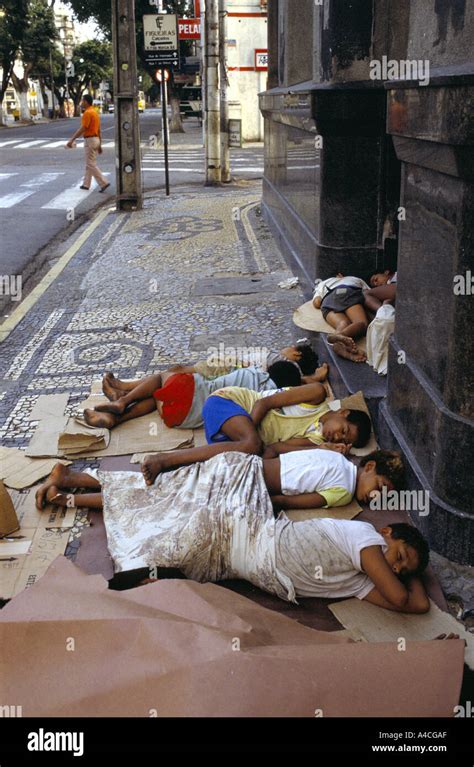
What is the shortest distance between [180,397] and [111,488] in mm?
959

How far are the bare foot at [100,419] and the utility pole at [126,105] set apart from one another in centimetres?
870

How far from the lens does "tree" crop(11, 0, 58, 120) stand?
47469 millimetres

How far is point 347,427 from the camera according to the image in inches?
156

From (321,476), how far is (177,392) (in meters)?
1.25

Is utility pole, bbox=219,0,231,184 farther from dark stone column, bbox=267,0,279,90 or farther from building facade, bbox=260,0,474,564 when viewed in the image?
building facade, bbox=260,0,474,564

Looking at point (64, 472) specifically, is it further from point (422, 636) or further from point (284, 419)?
point (422, 636)

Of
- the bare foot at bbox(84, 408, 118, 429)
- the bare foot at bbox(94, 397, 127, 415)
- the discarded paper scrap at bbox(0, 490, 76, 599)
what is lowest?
the discarded paper scrap at bbox(0, 490, 76, 599)

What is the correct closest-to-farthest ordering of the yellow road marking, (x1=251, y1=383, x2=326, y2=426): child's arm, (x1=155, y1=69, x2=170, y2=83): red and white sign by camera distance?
(x1=251, y1=383, x2=326, y2=426): child's arm, the yellow road marking, (x1=155, y1=69, x2=170, y2=83): red and white sign

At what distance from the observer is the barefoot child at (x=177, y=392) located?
457 cm

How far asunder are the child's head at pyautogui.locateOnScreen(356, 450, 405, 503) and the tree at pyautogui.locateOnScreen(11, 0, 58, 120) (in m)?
48.3

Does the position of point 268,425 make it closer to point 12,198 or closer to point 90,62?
point 12,198
